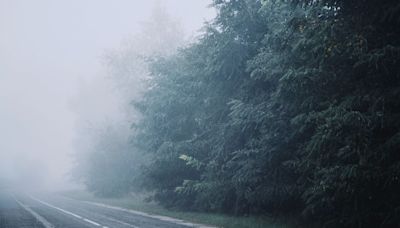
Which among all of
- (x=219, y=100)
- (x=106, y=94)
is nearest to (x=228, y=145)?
(x=219, y=100)

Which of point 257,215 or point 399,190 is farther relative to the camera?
point 257,215

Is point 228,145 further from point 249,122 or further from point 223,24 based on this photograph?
point 223,24

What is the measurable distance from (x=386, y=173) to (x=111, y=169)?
107ft

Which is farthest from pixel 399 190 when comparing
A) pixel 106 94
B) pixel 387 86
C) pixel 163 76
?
pixel 106 94

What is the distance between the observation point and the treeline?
352 inches

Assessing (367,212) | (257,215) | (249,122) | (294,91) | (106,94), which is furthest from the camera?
(106,94)

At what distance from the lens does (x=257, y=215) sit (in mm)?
16578

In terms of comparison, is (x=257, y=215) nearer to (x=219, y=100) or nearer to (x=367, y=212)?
(x=219, y=100)

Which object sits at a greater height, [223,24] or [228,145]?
[223,24]

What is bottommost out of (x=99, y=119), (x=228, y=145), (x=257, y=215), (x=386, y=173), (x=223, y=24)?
(x=257, y=215)

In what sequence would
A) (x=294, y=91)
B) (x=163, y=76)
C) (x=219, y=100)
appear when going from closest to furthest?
(x=294, y=91), (x=219, y=100), (x=163, y=76)

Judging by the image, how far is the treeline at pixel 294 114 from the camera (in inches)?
352

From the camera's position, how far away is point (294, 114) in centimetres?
1312

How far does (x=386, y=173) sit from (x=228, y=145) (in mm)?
8646
